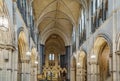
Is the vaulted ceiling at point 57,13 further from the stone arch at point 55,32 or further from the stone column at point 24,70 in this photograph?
the stone column at point 24,70

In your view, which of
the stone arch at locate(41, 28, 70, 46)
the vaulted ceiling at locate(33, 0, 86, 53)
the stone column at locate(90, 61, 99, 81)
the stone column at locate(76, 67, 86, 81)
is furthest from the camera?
the stone arch at locate(41, 28, 70, 46)

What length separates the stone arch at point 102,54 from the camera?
2550 centimetres

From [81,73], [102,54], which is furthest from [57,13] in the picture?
[102,54]

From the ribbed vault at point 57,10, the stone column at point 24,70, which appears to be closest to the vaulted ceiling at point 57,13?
the ribbed vault at point 57,10

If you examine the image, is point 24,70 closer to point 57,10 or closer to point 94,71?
point 94,71

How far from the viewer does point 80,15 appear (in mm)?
35625

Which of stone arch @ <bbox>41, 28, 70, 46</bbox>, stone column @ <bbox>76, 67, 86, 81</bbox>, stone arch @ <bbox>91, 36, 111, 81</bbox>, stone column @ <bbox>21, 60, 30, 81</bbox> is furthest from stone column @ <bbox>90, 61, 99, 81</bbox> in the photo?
stone arch @ <bbox>41, 28, 70, 46</bbox>

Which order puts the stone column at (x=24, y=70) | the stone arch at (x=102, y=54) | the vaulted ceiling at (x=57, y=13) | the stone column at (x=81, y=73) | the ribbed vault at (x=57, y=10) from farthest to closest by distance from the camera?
1. the vaulted ceiling at (x=57, y=13)
2. the ribbed vault at (x=57, y=10)
3. the stone column at (x=81, y=73)
4. the stone arch at (x=102, y=54)
5. the stone column at (x=24, y=70)

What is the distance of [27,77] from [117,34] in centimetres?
1103

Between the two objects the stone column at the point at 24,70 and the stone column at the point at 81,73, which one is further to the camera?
the stone column at the point at 81,73

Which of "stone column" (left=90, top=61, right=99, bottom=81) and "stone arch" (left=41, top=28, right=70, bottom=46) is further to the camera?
"stone arch" (left=41, top=28, right=70, bottom=46)

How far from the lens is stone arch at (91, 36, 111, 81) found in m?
25.5

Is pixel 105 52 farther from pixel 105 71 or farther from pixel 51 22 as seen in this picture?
pixel 51 22

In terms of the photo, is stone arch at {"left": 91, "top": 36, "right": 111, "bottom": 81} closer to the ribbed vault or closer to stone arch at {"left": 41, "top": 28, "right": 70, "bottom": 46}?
the ribbed vault
